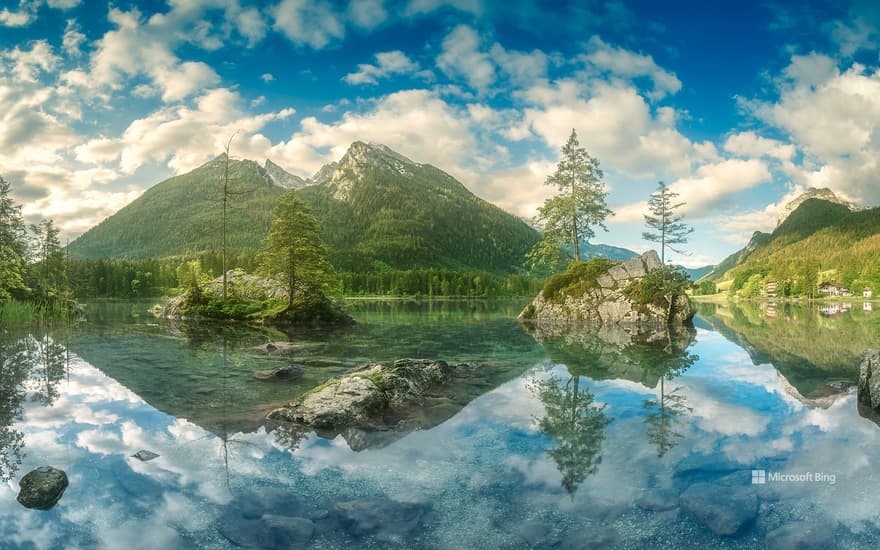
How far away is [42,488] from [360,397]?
616cm

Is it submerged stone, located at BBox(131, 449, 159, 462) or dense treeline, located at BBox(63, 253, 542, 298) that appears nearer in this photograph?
submerged stone, located at BBox(131, 449, 159, 462)

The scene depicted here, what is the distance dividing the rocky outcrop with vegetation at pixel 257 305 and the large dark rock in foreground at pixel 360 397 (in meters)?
29.2

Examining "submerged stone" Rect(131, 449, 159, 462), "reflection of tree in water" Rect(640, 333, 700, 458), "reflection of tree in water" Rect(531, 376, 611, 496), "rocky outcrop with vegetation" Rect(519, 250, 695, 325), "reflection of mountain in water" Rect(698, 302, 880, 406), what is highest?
"rocky outcrop with vegetation" Rect(519, 250, 695, 325)

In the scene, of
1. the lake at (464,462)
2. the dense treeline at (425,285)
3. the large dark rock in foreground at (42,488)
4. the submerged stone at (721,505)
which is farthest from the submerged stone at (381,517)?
the dense treeline at (425,285)

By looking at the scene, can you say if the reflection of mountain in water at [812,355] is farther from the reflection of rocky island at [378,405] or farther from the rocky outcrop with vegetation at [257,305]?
the rocky outcrop with vegetation at [257,305]

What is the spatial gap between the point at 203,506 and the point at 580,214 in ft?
155

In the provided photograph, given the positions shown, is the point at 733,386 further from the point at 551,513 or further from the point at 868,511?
the point at 551,513

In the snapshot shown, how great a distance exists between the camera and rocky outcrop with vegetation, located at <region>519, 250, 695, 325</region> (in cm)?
4262

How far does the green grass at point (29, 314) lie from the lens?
1278 inches

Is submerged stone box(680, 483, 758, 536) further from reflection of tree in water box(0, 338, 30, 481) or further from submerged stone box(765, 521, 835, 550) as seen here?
reflection of tree in water box(0, 338, 30, 481)

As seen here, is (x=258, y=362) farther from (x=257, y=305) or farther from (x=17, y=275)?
(x=257, y=305)

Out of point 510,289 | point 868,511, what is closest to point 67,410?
point 868,511

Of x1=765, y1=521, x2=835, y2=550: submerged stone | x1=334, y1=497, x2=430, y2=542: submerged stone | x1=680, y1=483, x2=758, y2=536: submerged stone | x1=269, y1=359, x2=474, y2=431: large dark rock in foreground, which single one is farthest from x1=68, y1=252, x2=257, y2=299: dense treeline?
x1=765, y1=521, x2=835, y2=550: submerged stone

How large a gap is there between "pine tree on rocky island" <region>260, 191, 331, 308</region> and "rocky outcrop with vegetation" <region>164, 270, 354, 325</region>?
3.54 ft
